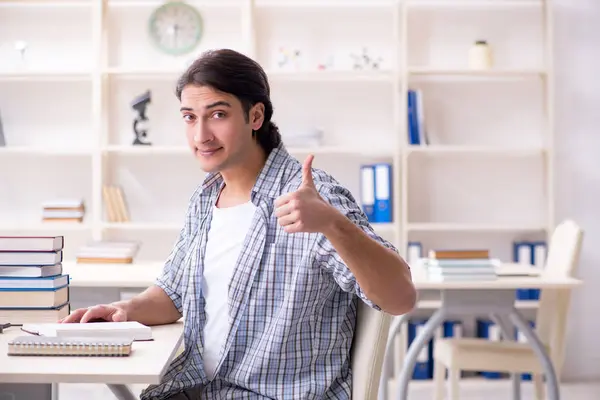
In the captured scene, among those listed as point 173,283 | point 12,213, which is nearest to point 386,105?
point 12,213

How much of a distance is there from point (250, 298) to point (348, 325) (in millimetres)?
206

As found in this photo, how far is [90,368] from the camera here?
1.34m

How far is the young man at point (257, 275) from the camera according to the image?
1533mm

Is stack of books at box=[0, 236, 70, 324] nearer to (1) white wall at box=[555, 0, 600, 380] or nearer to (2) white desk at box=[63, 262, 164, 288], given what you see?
(2) white desk at box=[63, 262, 164, 288]

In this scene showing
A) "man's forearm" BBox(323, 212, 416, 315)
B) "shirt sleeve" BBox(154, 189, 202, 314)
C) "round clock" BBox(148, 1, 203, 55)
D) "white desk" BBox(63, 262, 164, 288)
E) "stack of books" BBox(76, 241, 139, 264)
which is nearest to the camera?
"man's forearm" BBox(323, 212, 416, 315)

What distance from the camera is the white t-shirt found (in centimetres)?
173

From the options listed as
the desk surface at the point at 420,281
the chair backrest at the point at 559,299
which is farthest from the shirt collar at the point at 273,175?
the chair backrest at the point at 559,299

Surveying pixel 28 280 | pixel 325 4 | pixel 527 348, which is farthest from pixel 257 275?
pixel 325 4

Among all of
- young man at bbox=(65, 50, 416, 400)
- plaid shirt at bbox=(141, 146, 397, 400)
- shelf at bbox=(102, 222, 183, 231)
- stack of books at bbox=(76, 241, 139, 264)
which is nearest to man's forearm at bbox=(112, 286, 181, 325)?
young man at bbox=(65, 50, 416, 400)

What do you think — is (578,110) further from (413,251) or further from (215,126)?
(215,126)

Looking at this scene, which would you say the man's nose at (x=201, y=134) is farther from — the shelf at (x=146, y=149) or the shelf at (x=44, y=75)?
the shelf at (x=44, y=75)

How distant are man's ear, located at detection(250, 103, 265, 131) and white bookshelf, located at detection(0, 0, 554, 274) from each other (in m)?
2.90

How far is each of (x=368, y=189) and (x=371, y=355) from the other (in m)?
2.94

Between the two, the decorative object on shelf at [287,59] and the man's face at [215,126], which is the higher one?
the decorative object on shelf at [287,59]
